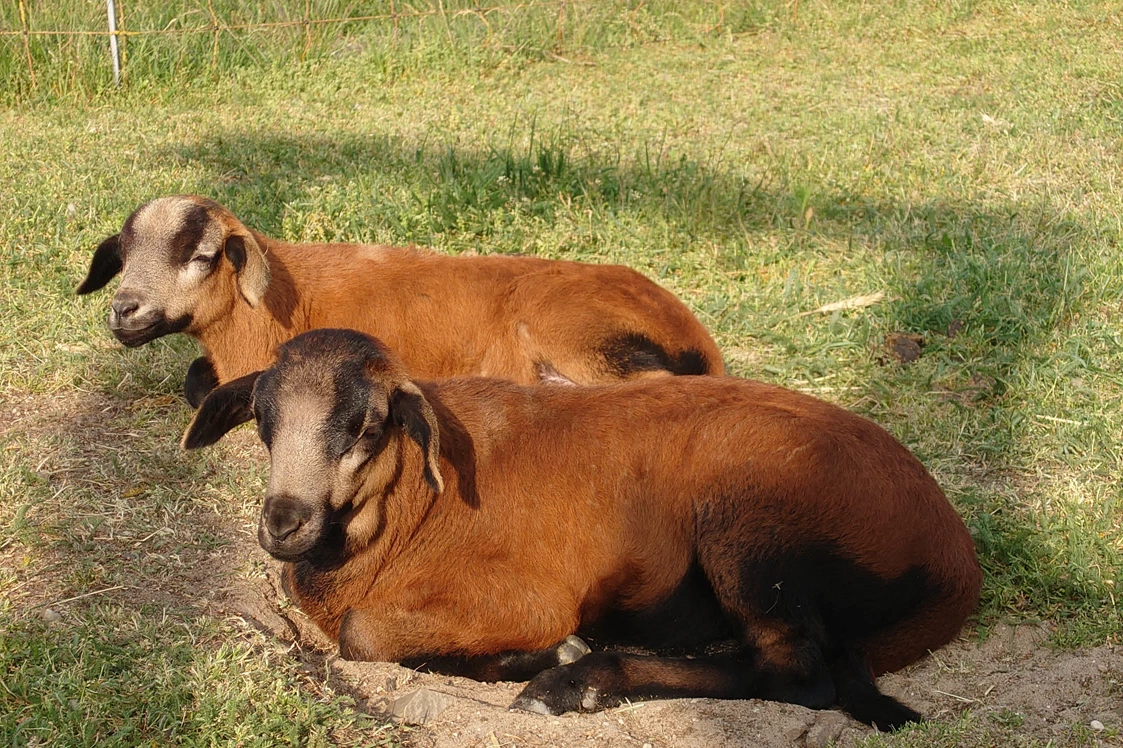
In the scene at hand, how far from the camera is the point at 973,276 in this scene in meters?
8.04

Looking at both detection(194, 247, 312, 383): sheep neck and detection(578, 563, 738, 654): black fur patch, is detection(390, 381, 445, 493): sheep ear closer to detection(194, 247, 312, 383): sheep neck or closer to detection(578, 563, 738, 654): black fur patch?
detection(578, 563, 738, 654): black fur patch

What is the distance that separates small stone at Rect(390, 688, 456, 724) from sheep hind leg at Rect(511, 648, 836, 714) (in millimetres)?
326

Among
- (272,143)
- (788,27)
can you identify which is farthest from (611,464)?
(788,27)

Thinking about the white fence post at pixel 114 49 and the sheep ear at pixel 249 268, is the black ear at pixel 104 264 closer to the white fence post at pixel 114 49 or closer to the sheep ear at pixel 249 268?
the sheep ear at pixel 249 268

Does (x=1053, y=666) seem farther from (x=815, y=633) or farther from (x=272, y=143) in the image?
(x=272, y=143)

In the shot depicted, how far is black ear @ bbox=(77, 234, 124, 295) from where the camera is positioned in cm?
679

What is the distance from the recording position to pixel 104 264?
6883mm

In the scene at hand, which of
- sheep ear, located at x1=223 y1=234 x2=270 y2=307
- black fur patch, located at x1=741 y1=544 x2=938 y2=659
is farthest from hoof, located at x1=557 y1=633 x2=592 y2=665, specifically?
sheep ear, located at x1=223 y1=234 x2=270 y2=307

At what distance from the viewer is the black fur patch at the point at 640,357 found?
6773 millimetres

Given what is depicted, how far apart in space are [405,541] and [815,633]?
173 cm

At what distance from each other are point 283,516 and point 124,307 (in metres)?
2.47

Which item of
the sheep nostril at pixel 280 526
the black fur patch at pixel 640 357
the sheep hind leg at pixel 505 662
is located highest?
the sheep nostril at pixel 280 526

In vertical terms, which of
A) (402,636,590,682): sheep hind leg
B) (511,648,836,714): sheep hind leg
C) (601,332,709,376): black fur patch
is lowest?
(402,636,590,682): sheep hind leg

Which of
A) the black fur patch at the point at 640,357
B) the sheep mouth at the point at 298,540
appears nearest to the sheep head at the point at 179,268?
the black fur patch at the point at 640,357
